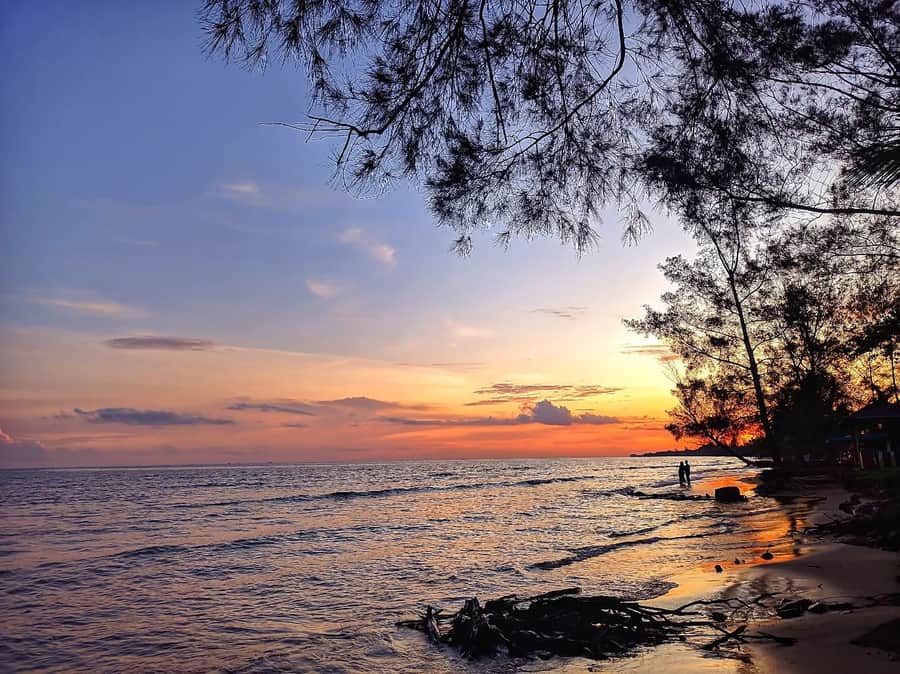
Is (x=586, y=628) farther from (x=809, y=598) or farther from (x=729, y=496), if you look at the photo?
(x=729, y=496)

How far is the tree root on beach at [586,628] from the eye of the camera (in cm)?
637

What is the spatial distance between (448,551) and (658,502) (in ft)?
60.8

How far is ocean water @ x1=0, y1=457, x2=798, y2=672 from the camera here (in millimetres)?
8227

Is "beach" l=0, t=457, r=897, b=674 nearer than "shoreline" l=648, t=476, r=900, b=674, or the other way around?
"shoreline" l=648, t=476, r=900, b=674

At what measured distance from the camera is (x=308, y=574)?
46.7 feet

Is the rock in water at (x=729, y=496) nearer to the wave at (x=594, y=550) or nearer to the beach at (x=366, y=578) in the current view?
the beach at (x=366, y=578)

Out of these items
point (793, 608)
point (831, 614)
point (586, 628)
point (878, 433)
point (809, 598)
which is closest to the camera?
point (831, 614)

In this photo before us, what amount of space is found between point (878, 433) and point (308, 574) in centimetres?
2978

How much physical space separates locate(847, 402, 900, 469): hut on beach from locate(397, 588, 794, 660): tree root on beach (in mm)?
21239

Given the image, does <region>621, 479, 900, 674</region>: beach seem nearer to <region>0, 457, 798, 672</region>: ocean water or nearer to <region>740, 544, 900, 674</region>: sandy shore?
<region>740, 544, 900, 674</region>: sandy shore

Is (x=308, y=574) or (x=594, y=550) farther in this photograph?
(x=594, y=550)

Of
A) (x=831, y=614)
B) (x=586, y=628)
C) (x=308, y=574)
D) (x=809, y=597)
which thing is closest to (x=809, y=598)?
(x=809, y=597)

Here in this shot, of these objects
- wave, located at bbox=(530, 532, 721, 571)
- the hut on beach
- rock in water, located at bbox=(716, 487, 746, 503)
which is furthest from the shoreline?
rock in water, located at bbox=(716, 487, 746, 503)

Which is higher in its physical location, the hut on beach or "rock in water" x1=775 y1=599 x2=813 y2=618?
the hut on beach
